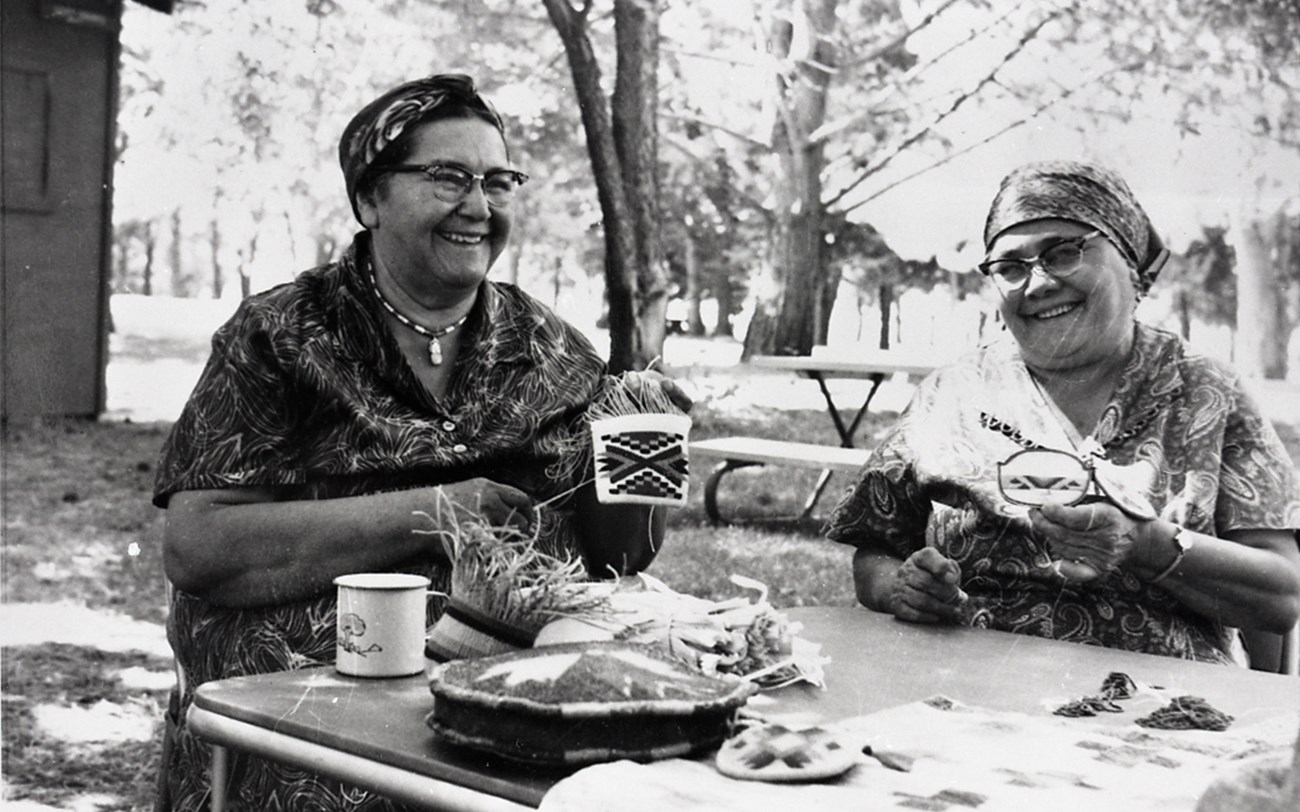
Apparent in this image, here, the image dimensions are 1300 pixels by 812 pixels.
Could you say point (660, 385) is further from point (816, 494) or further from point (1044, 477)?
point (816, 494)

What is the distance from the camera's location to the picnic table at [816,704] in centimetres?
143

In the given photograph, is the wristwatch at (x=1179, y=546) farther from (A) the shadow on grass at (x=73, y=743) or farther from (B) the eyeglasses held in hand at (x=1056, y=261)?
(A) the shadow on grass at (x=73, y=743)

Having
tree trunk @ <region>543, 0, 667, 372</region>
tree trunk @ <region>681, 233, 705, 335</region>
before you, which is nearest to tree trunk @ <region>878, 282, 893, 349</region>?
tree trunk @ <region>681, 233, 705, 335</region>

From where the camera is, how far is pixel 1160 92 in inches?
185

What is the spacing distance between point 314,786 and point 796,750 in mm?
1013

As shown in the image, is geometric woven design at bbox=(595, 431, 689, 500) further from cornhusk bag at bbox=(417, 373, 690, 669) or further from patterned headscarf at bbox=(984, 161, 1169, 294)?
patterned headscarf at bbox=(984, 161, 1169, 294)

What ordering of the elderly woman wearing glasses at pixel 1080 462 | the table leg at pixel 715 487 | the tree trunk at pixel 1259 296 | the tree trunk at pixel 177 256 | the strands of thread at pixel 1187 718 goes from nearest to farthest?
the strands of thread at pixel 1187 718 → the elderly woman wearing glasses at pixel 1080 462 → the tree trunk at pixel 1259 296 → the table leg at pixel 715 487 → the tree trunk at pixel 177 256

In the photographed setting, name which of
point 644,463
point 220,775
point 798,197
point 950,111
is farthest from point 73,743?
point 950,111

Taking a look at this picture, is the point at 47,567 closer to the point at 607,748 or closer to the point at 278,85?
the point at 278,85

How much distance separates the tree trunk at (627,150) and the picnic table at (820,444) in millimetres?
535

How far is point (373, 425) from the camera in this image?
2.46m

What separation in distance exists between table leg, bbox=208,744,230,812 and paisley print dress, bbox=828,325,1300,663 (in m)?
1.30

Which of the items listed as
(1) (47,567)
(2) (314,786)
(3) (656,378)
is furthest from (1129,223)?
(1) (47,567)

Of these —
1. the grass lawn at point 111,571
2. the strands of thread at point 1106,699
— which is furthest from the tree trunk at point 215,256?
the strands of thread at point 1106,699
